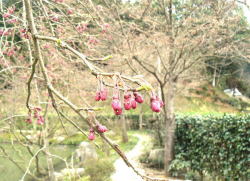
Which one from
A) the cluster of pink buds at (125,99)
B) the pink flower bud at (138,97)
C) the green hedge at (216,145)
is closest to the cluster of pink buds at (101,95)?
the cluster of pink buds at (125,99)

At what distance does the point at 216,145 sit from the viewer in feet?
23.2

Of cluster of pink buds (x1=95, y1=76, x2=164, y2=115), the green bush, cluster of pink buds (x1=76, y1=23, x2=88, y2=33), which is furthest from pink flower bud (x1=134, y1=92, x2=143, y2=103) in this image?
the green bush

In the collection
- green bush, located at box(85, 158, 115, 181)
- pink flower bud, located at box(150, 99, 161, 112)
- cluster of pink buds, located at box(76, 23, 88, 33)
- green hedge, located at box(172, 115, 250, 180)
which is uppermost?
cluster of pink buds, located at box(76, 23, 88, 33)

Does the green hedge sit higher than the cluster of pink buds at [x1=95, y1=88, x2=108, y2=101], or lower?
lower

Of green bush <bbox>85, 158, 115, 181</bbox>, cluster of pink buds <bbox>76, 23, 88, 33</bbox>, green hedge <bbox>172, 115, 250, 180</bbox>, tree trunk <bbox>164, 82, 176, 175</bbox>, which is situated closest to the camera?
cluster of pink buds <bbox>76, 23, 88, 33</bbox>

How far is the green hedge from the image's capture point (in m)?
6.09

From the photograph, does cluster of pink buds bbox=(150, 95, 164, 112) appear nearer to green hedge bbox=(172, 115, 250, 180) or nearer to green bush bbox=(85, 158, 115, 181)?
green hedge bbox=(172, 115, 250, 180)

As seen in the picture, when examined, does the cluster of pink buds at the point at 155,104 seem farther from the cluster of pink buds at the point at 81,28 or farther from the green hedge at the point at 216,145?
the green hedge at the point at 216,145

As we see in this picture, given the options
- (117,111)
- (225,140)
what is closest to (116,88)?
(117,111)

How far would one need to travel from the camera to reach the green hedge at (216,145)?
609cm

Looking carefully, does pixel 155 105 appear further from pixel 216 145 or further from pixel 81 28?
pixel 216 145

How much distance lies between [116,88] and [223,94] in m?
26.6

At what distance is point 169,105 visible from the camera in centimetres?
905

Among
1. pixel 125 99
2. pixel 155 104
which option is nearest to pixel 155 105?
pixel 155 104
